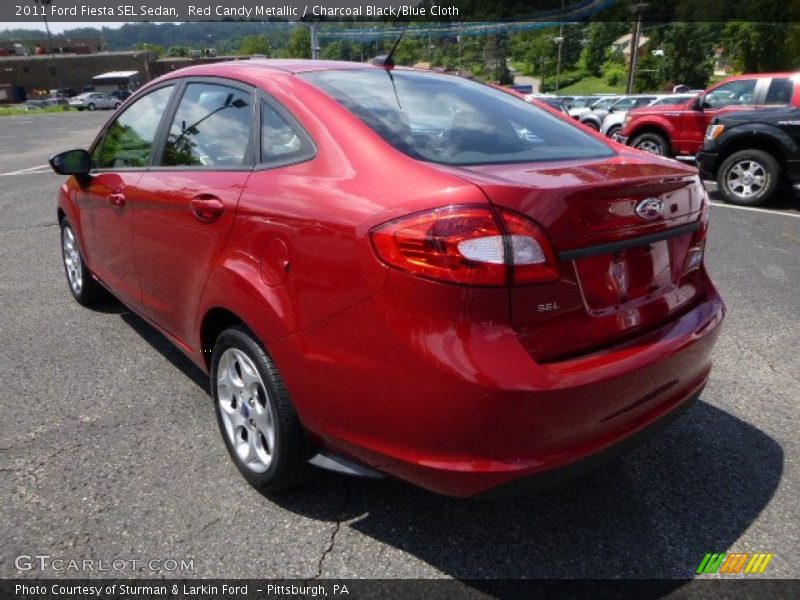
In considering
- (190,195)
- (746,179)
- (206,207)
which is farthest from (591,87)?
(206,207)

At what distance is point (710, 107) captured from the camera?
1088 centimetres

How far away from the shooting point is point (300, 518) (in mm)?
2322

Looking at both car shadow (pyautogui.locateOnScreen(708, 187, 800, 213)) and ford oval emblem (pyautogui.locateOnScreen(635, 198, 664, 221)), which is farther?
car shadow (pyautogui.locateOnScreen(708, 187, 800, 213))

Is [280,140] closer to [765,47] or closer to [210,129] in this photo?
[210,129]

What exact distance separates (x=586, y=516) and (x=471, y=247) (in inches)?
49.7

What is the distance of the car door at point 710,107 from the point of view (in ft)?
32.5

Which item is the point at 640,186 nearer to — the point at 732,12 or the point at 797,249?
the point at 797,249

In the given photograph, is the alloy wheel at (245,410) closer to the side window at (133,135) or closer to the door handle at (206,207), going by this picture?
the door handle at (206,207)

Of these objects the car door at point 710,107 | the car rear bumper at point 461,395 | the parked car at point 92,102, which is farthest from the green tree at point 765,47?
the parked car at point 92,102

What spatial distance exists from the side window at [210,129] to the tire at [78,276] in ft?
5.79

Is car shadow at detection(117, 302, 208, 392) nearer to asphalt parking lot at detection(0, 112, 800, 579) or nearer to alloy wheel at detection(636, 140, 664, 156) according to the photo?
asphalt parking lot at detection(0, 112, 800, 579)

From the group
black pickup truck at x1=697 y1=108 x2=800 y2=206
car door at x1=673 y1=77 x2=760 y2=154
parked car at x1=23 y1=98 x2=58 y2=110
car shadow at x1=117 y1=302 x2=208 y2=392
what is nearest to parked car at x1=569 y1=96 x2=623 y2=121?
car door at x1=673 y1=77 x2=760 y2=154

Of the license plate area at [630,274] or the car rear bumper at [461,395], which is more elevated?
the license plate area at [630,274]

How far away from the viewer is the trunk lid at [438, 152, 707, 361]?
176 cm
